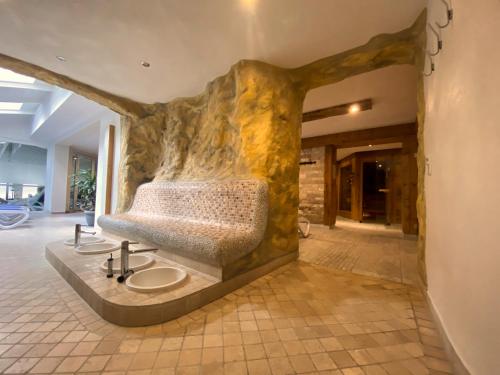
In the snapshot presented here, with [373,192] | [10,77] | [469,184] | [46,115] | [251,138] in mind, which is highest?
[10,77]

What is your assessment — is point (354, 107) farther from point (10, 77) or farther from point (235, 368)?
point (10, 77)

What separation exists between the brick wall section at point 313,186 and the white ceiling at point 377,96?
→ 4.12 ft

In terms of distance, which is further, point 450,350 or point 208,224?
point 208,224

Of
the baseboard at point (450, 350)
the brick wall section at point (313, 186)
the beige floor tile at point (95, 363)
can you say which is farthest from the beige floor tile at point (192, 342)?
the brick wall section at point (313, 186)

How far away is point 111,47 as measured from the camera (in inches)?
87.7

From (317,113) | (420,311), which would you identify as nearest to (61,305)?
(420,311)

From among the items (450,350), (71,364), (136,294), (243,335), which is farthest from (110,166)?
(450,350)

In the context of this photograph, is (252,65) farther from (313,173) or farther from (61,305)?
(313,173)

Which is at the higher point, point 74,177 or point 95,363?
point 74,177

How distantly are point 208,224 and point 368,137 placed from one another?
14.4 ft

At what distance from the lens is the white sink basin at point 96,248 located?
2.48 m

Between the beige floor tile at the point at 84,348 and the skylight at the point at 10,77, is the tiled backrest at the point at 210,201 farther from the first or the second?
the skylight at the point at 10,77

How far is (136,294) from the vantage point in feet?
5.03

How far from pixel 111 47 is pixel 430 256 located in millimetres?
3714
